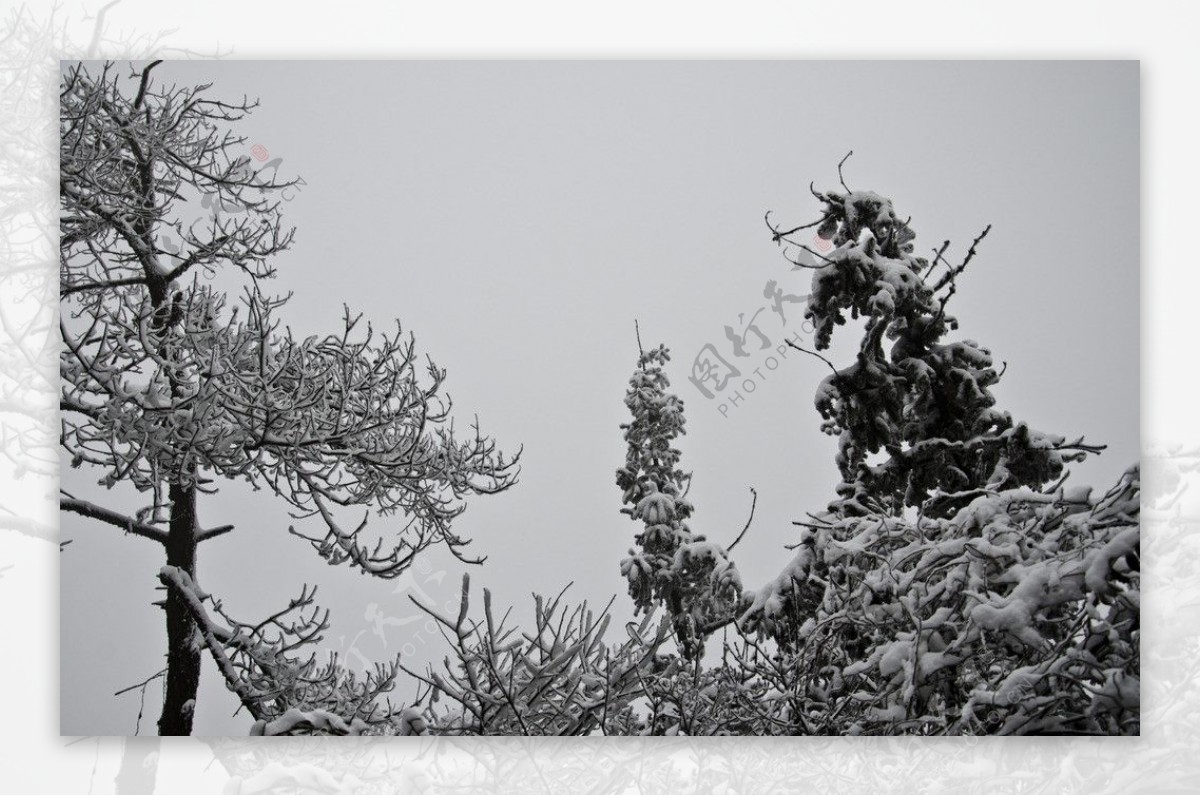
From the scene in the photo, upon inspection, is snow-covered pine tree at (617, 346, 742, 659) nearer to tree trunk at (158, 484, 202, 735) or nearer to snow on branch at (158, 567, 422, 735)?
snow on branch at (158, 567, 422, 735)

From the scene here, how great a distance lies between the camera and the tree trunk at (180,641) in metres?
4.01

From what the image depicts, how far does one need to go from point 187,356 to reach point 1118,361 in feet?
11.6

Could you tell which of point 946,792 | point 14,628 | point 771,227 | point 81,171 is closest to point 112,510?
point 14,628

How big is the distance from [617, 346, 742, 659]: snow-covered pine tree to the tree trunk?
1633 mm

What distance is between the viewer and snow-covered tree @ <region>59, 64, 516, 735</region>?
3.98m

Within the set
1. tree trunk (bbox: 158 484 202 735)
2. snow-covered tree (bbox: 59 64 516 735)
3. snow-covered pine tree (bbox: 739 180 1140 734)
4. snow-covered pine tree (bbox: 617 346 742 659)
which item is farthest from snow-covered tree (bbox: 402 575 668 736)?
tree trunk (bbox: 158 484 202 735)

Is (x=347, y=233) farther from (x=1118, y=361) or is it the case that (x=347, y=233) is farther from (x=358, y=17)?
(x=1118, y=361)

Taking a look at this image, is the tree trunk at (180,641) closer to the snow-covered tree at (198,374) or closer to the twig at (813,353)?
the snow-covered tree at (198,374)

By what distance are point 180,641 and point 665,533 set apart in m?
1.88

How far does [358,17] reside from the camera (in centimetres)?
412

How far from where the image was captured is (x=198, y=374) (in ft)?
13.1

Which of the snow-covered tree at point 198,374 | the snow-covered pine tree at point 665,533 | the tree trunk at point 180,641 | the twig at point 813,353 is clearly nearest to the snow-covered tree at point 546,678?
the snow-covered pine tree at point 665,533

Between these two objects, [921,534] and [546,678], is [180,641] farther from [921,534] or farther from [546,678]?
[921,534]

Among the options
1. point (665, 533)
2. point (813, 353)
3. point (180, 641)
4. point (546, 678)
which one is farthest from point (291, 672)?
point (813, 353)
